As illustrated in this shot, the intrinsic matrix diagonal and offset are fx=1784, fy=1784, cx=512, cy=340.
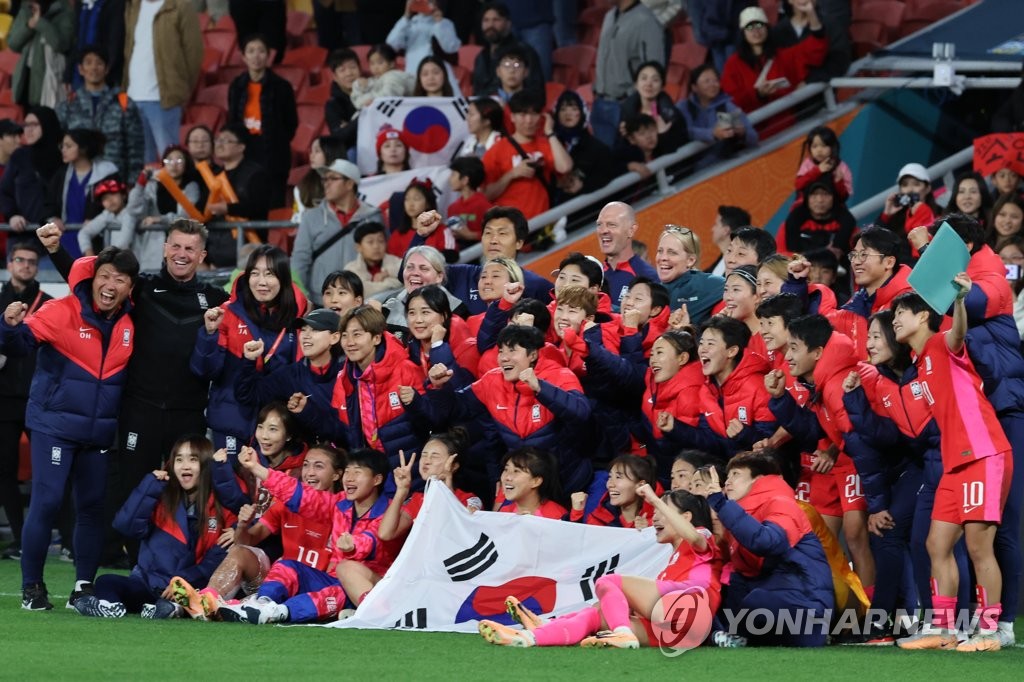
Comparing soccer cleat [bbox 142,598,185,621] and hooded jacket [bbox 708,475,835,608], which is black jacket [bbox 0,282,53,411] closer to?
soccer cleat [bbox 142,598,185,621]

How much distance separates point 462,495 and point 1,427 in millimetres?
3920

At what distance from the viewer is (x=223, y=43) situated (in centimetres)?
1767

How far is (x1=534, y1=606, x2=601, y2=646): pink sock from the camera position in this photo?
788 centimetres

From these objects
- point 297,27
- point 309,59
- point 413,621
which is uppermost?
point 297,27

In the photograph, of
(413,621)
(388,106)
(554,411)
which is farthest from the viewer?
(388,106)

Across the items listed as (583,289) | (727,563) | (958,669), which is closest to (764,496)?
A: (727,563)

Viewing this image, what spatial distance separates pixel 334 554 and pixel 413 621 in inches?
34.7

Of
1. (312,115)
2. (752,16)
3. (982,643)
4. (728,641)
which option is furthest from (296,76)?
(982,643)

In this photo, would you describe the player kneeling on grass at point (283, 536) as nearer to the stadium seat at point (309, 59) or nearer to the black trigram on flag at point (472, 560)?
the black trigram on flag at point (472, 560)

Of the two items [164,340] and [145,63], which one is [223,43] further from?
[164,340]

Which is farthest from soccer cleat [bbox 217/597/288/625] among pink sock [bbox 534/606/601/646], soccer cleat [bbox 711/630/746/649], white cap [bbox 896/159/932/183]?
white cap [bbox 896/159/932/183]

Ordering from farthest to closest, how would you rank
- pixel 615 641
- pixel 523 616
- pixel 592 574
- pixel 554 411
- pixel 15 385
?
pixel 15 385
pixel 554 411
pixel 592 574
pixel 523 616
pixel 615 641

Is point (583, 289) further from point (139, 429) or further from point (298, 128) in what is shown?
point (298, 128)

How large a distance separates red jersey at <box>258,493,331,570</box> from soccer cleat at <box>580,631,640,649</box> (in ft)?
6.59
